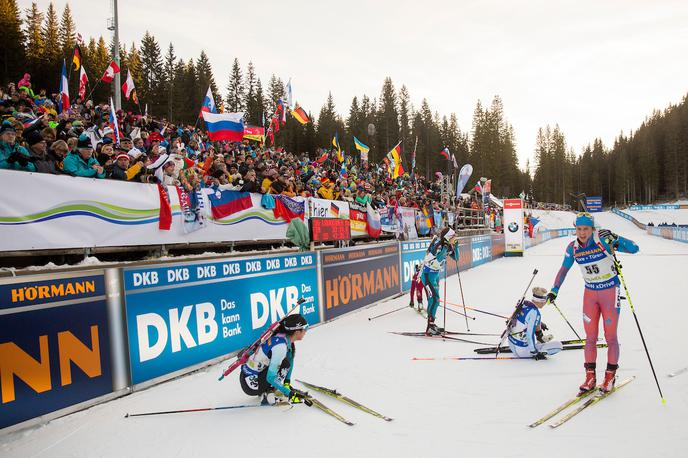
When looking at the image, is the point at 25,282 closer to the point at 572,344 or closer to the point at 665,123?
the point at 572,344

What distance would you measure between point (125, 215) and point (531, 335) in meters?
7.41

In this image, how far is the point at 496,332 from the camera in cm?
877

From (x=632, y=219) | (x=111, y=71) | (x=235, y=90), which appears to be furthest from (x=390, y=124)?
(x=111, y=71)

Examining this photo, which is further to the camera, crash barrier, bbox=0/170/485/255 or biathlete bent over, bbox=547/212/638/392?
crash barrier, bbox=0/170/485/255

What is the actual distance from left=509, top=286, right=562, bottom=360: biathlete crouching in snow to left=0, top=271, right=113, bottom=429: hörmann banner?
593cm

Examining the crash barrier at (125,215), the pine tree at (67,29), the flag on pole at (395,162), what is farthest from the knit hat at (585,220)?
the pine tree at (67,29)

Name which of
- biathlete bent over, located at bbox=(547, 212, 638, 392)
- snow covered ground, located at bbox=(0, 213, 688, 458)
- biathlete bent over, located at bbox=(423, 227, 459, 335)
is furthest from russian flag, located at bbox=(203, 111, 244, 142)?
biathlete bent over, located at bbox=(547, 212, 638, 392)

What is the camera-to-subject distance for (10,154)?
6.51m

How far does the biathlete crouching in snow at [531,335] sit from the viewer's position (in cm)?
668

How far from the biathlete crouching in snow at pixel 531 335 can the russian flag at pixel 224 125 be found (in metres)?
8.87

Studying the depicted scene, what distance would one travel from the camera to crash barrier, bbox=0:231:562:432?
14.6ft

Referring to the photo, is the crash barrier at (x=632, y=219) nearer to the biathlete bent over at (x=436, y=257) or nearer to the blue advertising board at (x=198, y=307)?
the biathlete bent over at (x=436, y=257)

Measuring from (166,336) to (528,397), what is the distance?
16.0ft

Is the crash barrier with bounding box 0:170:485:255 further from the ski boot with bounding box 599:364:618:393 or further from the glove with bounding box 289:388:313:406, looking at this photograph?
the ski boot with bounding box 599:364:618:393
